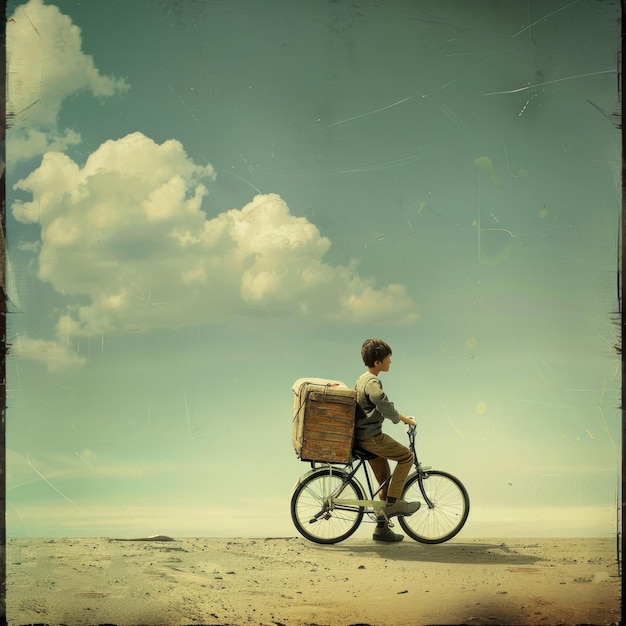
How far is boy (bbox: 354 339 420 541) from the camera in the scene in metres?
8.48

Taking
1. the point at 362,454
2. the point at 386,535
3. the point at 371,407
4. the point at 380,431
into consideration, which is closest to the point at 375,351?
the point at 371,407

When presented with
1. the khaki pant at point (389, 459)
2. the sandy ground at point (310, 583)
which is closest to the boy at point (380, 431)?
the khaki pant at point (389, 459)

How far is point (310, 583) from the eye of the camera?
774 cm

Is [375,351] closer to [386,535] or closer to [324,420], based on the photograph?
[324,420]

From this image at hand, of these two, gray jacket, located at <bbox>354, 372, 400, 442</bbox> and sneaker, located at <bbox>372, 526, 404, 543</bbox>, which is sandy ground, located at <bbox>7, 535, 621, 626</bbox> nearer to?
sneaker, located at <bbox>372, 526, 404, 543</bbox>

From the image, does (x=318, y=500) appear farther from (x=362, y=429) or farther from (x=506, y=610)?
(x=506, y=610)

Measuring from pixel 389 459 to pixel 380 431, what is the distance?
11.5 inches

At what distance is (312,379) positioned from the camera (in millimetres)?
8625

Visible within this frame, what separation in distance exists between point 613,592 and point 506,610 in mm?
1102

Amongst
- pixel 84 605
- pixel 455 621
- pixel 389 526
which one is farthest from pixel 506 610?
pixel 84 605

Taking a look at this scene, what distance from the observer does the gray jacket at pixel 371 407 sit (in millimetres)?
8453

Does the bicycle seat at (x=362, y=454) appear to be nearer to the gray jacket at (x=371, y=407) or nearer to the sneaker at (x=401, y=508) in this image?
the gray jacket at (x=371, y=407)

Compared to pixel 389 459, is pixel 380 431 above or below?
above

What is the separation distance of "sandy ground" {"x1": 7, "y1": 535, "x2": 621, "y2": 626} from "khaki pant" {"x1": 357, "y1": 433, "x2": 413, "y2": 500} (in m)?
0.60
